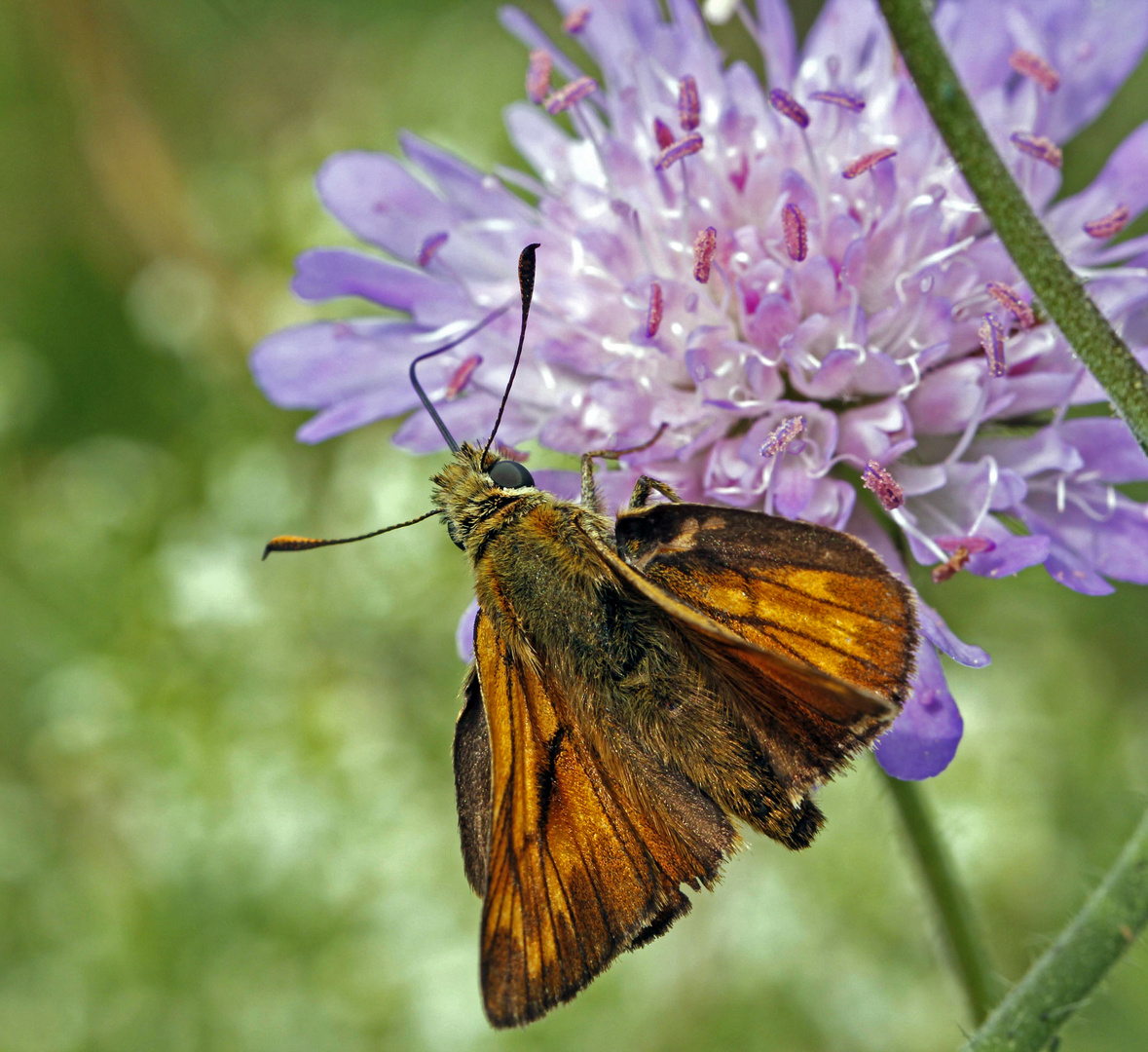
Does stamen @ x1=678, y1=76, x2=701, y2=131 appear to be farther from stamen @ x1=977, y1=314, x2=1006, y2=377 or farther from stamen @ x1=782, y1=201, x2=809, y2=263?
stamen @ x1=977, y1=314, x2=1006, y2=377

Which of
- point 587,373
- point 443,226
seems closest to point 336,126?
point 443,226

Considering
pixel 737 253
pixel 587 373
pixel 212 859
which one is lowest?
pixel 212 859

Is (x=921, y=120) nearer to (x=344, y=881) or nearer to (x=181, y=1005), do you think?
(x=344, y=881)

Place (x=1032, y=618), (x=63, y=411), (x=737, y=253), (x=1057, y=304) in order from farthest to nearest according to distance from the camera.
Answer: (x=63, y=411), (x=1032, y=618), (x=737, y=253), (x=1057, y=304)

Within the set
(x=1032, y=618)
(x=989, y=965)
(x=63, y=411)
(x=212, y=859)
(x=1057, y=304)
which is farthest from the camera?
(x=63, y=411)

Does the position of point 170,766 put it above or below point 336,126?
below

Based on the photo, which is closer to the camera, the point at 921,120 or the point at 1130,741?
the point at 921,120

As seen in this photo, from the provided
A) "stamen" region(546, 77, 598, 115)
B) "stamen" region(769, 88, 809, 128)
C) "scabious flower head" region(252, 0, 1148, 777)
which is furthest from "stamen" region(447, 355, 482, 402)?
"stamen" region(769, 88, 809, 128)
